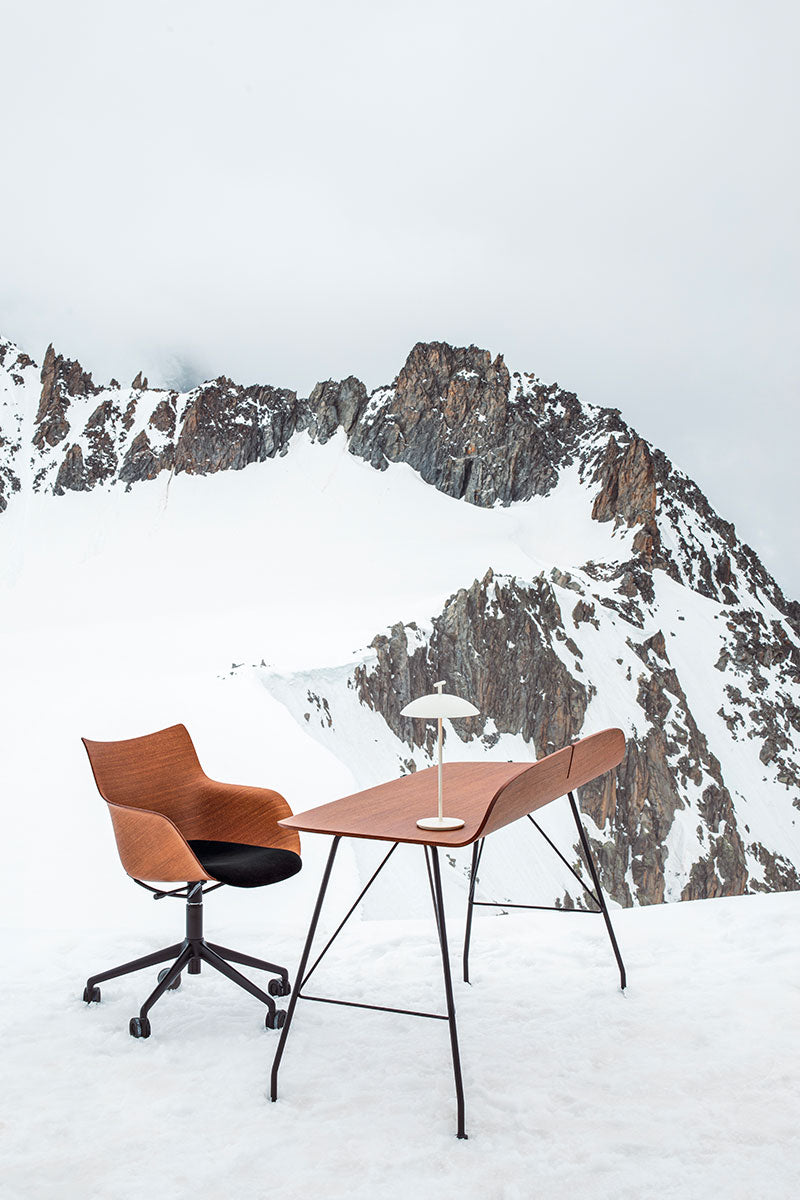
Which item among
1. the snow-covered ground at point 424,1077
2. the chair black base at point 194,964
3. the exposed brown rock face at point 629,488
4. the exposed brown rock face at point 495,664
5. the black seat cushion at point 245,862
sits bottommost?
the snow-covered ground at point 424,1077

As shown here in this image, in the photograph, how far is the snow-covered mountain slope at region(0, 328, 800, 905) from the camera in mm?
22047

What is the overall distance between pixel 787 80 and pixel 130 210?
1151 inches

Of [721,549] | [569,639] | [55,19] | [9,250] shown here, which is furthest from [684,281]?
[55,19]

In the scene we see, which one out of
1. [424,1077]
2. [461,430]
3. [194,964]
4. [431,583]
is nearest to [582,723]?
[431,583]

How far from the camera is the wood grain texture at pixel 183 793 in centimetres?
332

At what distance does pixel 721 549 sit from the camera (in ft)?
143

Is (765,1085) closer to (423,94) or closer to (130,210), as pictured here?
(423,94)

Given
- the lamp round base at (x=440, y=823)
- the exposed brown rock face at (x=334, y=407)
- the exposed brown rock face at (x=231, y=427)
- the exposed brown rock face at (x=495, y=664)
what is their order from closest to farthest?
the lamp round base at (x=440, y=823)
the exposed brown rock face at (x=495, y=664)
the exposed brown rock face at (x=231, y=427)
the exposed brown rock face at (x=334, y=407)

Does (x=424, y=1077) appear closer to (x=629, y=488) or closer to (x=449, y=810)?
(x=449, y=810)

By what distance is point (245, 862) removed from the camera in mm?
3062

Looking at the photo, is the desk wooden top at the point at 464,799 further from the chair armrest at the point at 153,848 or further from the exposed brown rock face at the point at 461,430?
the exposed brown rock face at the point at 461,430

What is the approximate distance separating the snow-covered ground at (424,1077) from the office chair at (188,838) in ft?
0.45

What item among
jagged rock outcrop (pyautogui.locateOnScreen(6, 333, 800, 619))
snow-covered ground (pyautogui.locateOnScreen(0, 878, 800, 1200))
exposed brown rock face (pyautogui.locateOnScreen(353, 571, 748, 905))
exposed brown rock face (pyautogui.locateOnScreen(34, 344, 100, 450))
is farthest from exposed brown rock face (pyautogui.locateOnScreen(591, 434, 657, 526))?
snow-covered ground (pyautogui.locateOnScreen(0, 878, 800, 1200))

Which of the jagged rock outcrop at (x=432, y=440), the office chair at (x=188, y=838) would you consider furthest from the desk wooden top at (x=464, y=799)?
the jagged rock outcrop at (x=432, y=440)
